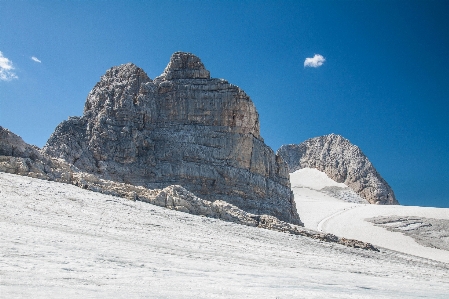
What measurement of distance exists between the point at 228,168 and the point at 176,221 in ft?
66.3

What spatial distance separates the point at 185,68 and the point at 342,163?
49160 mm

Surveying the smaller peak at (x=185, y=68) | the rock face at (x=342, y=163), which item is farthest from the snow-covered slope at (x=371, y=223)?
the smaller peak at (x=185, y=68)

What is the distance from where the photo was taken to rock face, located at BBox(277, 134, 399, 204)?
65.4 m

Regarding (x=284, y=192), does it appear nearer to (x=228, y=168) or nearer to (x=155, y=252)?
(x=228, y=168)

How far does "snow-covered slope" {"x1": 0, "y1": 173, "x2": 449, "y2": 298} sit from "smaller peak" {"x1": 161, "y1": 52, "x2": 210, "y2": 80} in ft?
83.9

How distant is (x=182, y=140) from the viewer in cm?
3478

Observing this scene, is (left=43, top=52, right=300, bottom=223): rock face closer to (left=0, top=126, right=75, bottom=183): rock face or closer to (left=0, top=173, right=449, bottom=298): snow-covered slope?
(left=0, top=126, right=75, bottom=183): rock face

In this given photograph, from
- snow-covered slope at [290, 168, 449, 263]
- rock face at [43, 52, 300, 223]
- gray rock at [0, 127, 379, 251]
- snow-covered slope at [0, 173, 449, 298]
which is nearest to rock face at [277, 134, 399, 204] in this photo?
snow-covered slope at [290, 168, 449, 263]

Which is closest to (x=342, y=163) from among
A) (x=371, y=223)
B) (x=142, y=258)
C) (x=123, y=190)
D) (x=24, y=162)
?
(x=371, y=223)

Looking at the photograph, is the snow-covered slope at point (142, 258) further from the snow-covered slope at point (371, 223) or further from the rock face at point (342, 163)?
the rock face at point (342, 163)

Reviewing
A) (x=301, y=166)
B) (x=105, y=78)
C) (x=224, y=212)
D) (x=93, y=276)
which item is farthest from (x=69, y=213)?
(x=301, y=166)

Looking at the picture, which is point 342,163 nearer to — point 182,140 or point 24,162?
point 182,140

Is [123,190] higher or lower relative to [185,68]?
lower

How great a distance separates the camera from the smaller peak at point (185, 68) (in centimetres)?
3806
